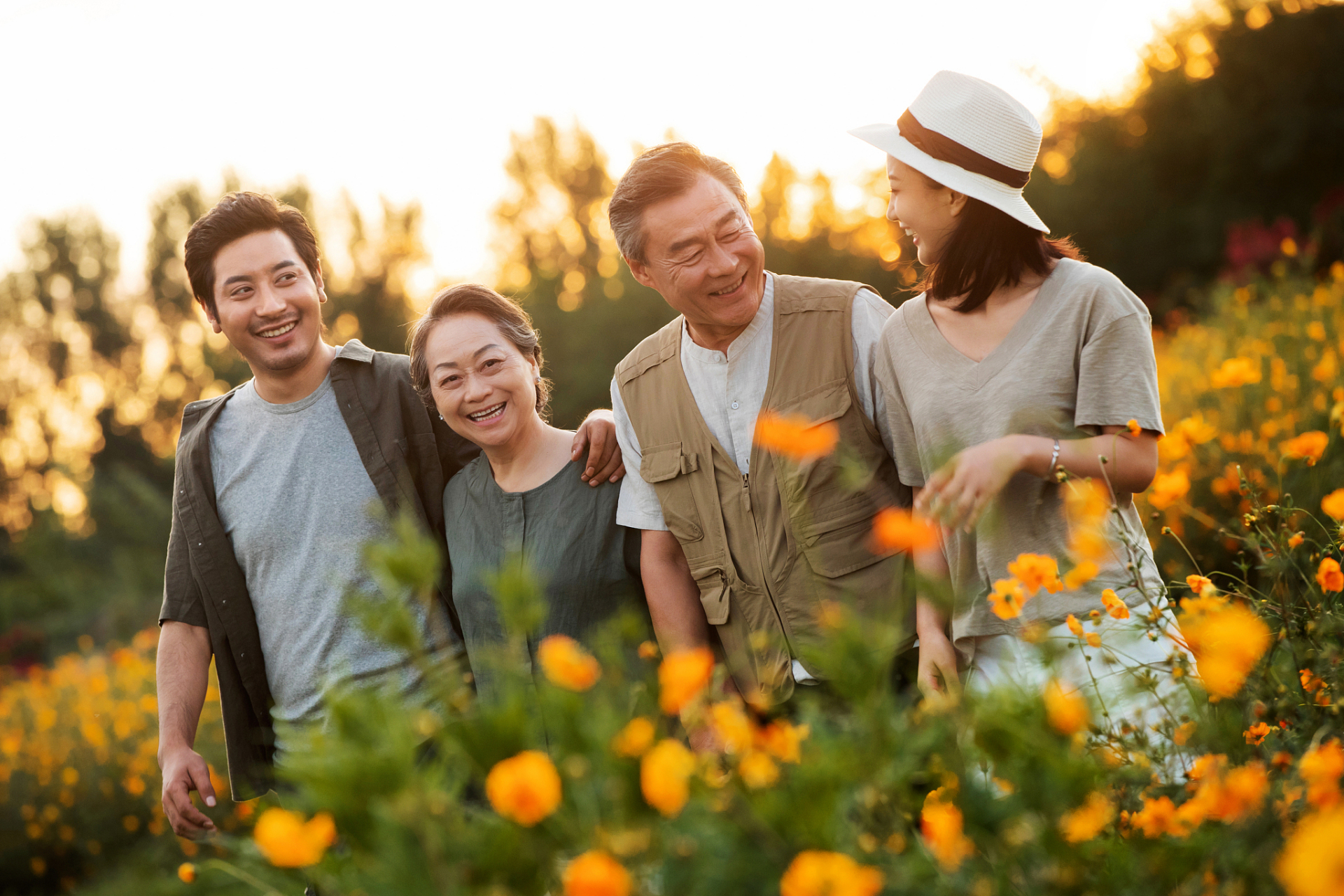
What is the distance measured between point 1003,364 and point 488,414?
1360 millimetres

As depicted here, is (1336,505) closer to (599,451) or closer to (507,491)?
(599,451)

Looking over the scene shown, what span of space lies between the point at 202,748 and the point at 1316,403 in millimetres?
5761

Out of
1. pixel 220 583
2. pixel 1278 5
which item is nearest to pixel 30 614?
pixel 220 583

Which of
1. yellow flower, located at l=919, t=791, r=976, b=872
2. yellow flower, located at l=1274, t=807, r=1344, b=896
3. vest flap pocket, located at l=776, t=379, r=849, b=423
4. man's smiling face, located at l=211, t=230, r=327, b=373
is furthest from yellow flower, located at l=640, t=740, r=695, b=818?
man's smiling face, located at l=211, t=230, r=327, b=373

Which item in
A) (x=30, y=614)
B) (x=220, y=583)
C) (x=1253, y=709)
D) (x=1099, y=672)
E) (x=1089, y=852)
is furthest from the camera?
(x=30, y=614)

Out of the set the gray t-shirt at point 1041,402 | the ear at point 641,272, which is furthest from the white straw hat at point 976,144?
the ear at point 641,272

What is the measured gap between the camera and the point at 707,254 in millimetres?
2408

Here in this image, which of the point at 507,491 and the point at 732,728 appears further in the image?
the point at 507,491

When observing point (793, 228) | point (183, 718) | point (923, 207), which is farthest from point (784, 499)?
point (793, 228)

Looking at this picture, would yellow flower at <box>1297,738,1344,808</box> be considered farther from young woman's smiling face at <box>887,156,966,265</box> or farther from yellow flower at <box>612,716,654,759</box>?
young woman's smiling face at <box>887,156,966,265</box>

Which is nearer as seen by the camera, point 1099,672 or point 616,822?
point 616,822

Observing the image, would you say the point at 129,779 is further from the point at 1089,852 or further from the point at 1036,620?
the point at 1089,852

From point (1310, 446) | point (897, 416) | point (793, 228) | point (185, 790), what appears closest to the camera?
point (1310, 446)

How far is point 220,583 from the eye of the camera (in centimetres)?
286
